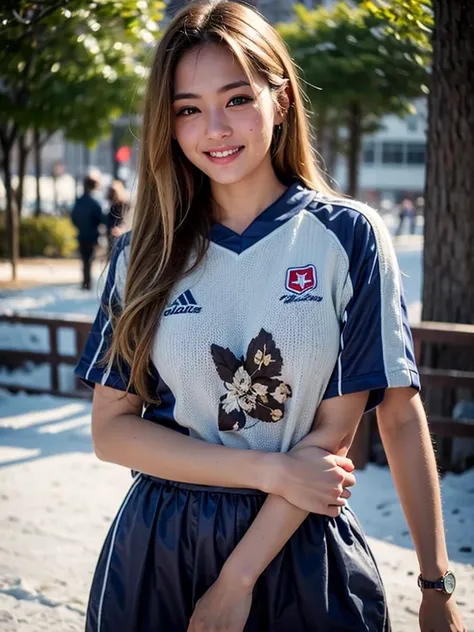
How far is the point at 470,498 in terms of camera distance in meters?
4.95

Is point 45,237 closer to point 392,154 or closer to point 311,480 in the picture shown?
point 311,480

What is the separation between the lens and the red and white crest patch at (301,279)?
1749mm

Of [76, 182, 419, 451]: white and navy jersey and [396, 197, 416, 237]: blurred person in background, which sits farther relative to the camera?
[396, 197, 416, 237]: blurred person in background

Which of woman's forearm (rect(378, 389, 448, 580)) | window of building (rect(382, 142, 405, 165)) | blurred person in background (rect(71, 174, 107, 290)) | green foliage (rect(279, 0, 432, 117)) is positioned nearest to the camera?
woman's forearm (rect(378, 389, 448, 580))

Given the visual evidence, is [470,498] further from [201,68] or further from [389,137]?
[389,137]

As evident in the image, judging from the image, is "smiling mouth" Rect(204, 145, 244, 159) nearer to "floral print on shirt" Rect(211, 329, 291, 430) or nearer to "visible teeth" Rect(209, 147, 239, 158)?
"visible teeth" Rect(209, 147, 239, 158)

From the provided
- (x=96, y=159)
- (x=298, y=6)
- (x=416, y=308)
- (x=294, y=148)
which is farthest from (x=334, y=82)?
(x=96, y=159)

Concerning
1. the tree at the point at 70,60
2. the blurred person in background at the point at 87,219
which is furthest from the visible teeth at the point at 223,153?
the blurred person in background at the point at 87,219

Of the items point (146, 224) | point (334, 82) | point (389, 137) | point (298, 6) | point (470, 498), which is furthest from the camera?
point (389, 137)

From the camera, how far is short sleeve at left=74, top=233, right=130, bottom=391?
1906 millimetres

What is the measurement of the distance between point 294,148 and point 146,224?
379mm

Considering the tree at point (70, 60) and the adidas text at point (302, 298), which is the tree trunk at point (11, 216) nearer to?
the tree at point (70, 60)

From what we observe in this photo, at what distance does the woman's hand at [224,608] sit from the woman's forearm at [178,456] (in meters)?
0.19

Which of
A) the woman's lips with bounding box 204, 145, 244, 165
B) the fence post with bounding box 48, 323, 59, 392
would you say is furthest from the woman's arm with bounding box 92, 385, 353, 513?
the fence post with bounding box 48, 323, 59, 392
